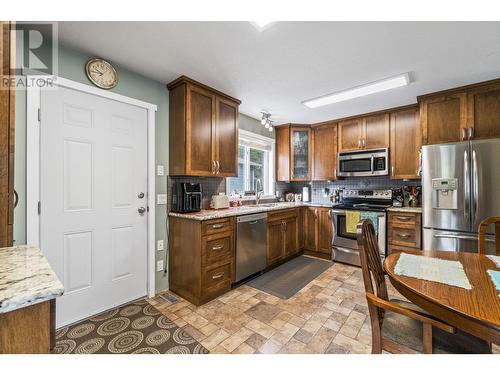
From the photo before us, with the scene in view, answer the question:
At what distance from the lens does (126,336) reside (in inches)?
68.6

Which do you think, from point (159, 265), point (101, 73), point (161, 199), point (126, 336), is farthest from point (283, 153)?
point (126, 336)

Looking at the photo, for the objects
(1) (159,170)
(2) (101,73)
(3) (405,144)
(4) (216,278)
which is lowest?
(4) (216,278)

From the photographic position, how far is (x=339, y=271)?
314 cm

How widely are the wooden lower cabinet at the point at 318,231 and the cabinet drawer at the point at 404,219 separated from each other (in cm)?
88

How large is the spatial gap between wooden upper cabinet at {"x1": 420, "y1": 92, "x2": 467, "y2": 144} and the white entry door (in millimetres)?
3391

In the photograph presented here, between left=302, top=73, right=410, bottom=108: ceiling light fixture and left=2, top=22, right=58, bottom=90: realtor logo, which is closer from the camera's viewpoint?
left=2, top=22, right=58, bottom=90: realtor logo

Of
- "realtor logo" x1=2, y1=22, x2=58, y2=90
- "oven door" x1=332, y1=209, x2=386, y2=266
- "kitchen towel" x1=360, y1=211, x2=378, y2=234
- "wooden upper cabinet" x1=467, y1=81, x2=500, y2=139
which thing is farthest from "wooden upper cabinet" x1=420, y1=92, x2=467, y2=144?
"realtor logo" x1=2, y1=22, x2=58, y2=90

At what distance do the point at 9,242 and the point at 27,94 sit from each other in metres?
1.34

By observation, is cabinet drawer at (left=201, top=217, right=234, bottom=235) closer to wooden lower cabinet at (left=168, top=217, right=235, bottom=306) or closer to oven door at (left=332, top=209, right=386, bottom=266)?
wooden lower cabinet at (left=168, top=217, right=235, bottom=306)

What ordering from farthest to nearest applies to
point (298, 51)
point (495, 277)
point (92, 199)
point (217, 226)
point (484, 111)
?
point (484, 111) → point (217, 226) → point (92, 199) → point (298, 51) → point (495, 277)

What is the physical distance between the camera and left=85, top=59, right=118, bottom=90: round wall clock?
6.41 ft

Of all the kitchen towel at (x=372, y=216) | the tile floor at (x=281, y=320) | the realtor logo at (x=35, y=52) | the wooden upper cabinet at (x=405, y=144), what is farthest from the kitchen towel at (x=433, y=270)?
the realtor logo at (x=35, y=52)

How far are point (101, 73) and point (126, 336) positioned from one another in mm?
2281

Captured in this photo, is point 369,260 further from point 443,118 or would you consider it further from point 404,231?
point 443,118
